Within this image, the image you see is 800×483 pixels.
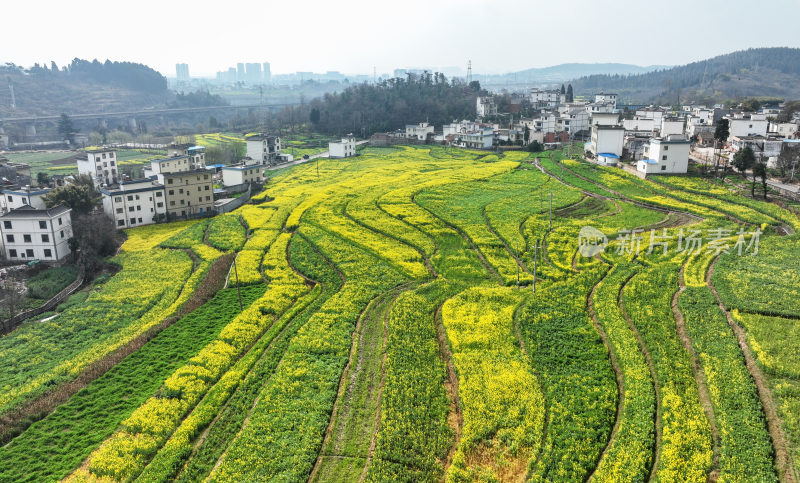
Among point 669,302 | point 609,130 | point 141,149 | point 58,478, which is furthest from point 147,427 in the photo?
point 141,149

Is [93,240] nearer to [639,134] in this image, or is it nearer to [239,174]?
[239,174]

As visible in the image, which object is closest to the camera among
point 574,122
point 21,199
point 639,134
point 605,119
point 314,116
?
point 21,199

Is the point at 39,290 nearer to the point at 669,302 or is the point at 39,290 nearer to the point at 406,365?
the point at 406,365

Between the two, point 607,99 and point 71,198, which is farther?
point 607,99

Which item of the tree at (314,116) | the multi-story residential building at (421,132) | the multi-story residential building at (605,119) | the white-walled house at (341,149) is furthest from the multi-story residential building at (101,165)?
the multi-story residential building at (605,119)

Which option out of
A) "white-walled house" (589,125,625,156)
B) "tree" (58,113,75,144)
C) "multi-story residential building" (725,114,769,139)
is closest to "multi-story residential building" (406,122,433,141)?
"white-walled house" (589,125,625,156)

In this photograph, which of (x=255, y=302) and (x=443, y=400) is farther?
(x=255, y=302)

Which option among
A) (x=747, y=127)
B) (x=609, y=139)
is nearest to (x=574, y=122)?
(x=609, y=139)
